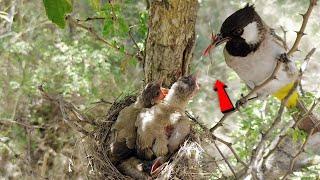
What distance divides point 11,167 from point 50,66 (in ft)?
4.51

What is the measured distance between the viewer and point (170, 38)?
2119 millimetres

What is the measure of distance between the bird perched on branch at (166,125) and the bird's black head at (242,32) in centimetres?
26

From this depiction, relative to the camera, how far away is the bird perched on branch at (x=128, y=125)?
2203 millimetres

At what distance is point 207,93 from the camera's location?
7.24 m

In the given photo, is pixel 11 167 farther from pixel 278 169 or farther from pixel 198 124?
pixel 198 124

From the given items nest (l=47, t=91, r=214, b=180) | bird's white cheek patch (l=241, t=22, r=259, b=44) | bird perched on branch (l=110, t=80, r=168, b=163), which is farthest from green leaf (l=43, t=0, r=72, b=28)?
bird's white cheek patch (l=241, t=22, r=259, b=44)

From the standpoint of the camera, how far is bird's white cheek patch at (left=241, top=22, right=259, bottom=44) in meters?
2.38

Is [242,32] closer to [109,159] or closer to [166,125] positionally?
[166,125]

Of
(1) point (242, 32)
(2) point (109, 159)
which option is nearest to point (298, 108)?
(1) point (242, 32)

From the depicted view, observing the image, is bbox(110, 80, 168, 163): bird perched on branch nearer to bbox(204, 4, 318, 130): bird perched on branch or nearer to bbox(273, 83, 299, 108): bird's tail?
bbox(204, 4, 318, 130): bird perched on branch

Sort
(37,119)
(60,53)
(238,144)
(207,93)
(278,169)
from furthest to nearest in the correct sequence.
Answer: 1. (207,93)
2. (37,119)
3. (60,53)
4. (238,144)
5. (278,169)

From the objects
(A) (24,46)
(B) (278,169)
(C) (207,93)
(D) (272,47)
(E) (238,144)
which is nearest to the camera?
(D) (272,47)

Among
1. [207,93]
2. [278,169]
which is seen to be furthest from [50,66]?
[278,169]

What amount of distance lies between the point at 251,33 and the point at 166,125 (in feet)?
2.19
